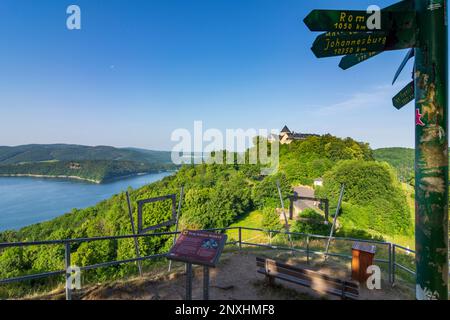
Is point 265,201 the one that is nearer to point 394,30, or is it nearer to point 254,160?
point 254,160

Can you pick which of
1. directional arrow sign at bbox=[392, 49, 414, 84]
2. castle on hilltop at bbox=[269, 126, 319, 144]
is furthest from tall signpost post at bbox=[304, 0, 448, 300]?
castle on hilltop at bbox=[269, 126, 319, 144]

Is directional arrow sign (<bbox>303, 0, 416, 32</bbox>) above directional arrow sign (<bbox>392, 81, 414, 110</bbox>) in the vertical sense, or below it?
above

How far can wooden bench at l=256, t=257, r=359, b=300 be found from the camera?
4039mm

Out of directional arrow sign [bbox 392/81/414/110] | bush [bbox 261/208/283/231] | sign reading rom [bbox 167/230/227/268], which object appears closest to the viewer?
directional arrow sign [bbox 392/81/414/110]

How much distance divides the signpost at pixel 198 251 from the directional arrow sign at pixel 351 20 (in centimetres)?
304

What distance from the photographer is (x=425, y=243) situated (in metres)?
2.30

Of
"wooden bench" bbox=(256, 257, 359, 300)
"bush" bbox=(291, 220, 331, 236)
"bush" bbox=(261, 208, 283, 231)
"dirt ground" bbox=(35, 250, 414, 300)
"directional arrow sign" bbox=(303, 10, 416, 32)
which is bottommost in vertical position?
"bush" bbox=(261, 208, 283, 231)

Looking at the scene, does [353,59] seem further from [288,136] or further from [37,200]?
[37,200]

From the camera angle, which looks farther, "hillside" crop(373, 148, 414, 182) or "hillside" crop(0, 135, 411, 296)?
"hillside" crop(373, 148, 414, 182)

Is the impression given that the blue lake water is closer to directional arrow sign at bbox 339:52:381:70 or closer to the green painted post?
directional arrow sign at bbox 339:52:381:70

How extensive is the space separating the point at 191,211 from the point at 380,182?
107ft

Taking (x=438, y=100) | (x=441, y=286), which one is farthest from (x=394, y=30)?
(x=441, y=286)

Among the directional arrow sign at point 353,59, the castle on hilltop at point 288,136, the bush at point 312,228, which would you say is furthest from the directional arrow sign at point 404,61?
the castle on hilltop at point 288,136

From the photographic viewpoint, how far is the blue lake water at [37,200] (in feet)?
276
